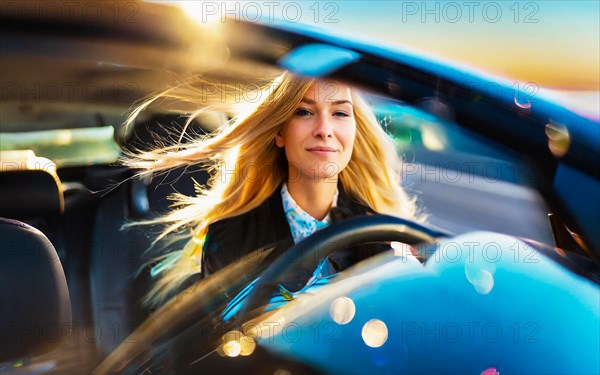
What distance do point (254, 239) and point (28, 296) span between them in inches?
15.8

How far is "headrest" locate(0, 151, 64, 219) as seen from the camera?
3.86ft

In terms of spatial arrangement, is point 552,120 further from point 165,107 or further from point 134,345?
point 134,345

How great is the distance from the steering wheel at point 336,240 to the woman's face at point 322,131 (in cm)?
10

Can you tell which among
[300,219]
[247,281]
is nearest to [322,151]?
[300,219]

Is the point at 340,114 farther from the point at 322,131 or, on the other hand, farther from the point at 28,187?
the point at 28,187

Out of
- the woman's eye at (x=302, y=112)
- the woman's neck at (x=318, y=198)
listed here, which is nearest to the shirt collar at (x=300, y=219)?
the woman's neck at (x=318, y=198)

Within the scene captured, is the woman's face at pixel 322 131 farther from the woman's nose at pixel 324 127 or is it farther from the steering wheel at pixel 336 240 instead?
the steering wheel at pixel 336 240

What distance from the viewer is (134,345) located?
116 centimetres

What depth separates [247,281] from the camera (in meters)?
1.18

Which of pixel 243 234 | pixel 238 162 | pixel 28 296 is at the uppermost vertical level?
pixel 238 162

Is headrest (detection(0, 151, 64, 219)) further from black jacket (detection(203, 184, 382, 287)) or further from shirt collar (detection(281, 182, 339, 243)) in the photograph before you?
shirt collar (detection(281, 182, 339, 243))

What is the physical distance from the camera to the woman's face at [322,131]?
119 centimetres

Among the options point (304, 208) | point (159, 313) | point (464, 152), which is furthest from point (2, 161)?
point (464, 152)

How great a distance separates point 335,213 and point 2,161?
1.92 feet
